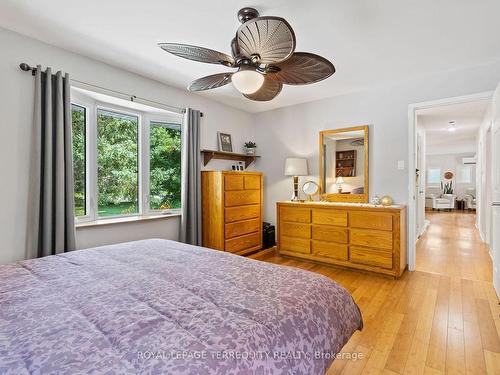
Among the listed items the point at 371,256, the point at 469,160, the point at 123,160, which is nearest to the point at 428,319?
the point at 371,256

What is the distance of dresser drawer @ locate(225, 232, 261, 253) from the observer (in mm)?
3740

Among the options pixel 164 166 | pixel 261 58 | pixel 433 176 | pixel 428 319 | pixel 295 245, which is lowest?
pixel 428 319

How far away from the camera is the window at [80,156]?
9.43 feet

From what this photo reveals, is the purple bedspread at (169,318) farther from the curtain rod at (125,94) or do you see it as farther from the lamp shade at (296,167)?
the lamp shade at (296,167)

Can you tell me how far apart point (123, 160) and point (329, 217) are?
2.65m

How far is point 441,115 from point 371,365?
14.8 ft

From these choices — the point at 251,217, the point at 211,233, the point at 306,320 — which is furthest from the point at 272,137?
the point at 306,320

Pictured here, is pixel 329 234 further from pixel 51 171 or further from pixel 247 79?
pixel 51 171

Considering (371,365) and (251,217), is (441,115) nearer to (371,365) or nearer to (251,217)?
(251,217)

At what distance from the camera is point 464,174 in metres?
10.5

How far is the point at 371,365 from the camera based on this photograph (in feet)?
5.47

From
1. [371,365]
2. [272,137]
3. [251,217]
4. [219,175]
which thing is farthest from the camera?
[272,137]

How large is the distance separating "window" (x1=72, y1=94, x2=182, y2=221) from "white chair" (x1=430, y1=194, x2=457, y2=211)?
386 inches

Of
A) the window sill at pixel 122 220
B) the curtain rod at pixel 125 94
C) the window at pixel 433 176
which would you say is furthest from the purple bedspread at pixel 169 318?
the window at pixel 433 176
